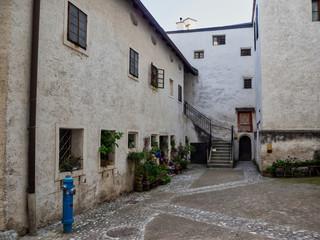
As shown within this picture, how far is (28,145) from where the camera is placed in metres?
5.19

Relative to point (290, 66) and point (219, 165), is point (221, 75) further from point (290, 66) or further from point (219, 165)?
point (290, 66)

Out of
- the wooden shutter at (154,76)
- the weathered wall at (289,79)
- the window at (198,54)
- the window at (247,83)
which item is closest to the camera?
the wooden shutter at (154,76)

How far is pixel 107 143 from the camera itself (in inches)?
321

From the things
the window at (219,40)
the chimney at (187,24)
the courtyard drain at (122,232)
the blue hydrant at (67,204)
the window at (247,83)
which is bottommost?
the courtyard drain at (122,232)

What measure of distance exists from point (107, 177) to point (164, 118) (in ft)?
21.3

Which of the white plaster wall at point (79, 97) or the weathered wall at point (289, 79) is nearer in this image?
the white plaster wall at point (79, 97)

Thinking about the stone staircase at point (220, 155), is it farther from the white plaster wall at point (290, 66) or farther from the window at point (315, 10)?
the window at point (315, 10)

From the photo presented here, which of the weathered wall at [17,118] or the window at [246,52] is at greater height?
the window at [246,52]

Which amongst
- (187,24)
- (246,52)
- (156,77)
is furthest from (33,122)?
(187,24)

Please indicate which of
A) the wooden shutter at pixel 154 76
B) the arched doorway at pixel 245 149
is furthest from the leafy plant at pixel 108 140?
the arched doorway at pixel 245 149

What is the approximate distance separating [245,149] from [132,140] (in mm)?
12167

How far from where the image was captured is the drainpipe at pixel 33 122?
5.09 meters

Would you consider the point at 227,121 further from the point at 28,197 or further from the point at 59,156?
the point at 28,197

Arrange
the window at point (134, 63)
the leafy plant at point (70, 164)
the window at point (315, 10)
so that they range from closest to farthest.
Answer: the leafy plant at point (70, 164), the window at point (134, 63), the window at point (315, 10)
